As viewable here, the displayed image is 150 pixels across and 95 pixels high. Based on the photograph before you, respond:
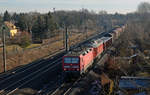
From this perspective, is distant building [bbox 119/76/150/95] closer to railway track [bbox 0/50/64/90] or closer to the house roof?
the house roof

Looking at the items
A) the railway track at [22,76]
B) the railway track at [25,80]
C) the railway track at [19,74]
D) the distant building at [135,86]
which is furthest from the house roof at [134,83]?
the railway track at [19,74]

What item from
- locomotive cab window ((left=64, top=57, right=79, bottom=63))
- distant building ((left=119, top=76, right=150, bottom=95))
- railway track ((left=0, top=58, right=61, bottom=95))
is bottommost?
railway track ((left=0, top=58, right=61, bottom=95))

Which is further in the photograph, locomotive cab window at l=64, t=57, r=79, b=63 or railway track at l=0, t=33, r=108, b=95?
locomotive cab window at l=64, t=57, r=79, b=63

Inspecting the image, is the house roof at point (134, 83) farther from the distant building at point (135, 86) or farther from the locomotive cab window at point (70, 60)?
the locomotive cab window at point (70, 60)

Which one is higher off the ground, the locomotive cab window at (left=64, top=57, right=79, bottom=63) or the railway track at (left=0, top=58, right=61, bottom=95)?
the locomotive cab window at (left=64, top=57, right=79, bottom=63)

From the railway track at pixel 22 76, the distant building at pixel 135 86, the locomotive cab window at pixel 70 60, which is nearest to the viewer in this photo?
the distant building at pixel 135 86

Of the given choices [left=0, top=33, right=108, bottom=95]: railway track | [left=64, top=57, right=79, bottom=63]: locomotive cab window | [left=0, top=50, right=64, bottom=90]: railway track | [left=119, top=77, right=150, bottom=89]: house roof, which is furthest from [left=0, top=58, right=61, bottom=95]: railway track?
[left=119, top=77, right=150, bottom=89]: house roof

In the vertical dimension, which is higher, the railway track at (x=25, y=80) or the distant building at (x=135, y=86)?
the distant building at (x=135, y=86)

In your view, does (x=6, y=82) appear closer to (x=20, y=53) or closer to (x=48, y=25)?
(x=20, y=53)

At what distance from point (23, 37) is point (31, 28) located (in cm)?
1291

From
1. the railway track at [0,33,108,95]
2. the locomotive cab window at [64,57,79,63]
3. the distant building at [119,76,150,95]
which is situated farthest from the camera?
the locomotive cab window at [64,57,79,63]

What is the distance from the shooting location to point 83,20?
9119 centimetres

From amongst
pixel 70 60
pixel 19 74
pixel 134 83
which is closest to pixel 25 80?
pixel 19 74

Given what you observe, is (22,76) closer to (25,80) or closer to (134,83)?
(25,80)
